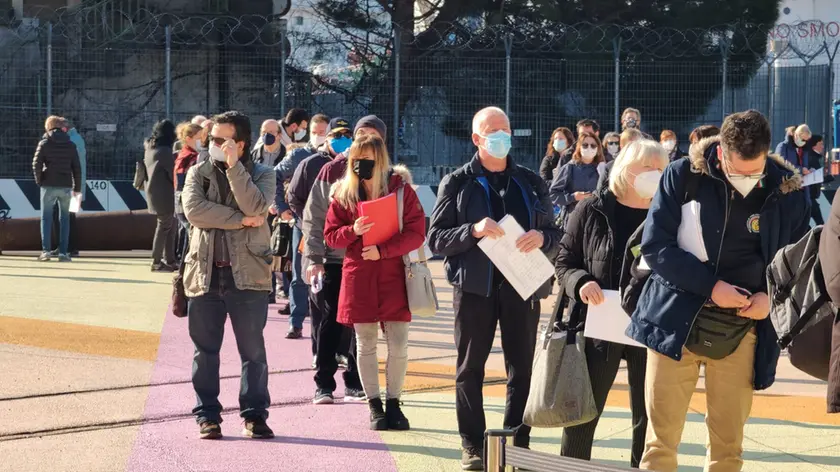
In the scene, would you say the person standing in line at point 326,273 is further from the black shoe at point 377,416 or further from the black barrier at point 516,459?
the black barrier at point 516,459

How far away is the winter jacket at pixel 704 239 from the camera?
203 inches

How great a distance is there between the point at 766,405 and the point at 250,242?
138 inches

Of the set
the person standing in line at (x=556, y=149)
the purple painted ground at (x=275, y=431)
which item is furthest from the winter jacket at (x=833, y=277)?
the person standing in line at (x=556, y=149)

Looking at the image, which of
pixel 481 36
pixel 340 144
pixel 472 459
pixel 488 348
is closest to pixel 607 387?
pixel 488 348

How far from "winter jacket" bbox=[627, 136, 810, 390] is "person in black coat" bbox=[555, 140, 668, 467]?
0.57m

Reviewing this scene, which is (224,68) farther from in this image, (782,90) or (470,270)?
(470,270)

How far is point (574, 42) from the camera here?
19750 mm

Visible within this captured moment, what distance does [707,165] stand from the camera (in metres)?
5.20

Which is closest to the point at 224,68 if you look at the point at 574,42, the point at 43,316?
the point at 574,42

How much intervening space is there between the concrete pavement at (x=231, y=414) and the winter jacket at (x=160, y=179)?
4.43 m

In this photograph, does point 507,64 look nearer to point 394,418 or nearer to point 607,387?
point 394,418

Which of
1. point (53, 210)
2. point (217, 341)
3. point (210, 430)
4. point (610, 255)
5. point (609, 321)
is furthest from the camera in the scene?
point (53, 210)

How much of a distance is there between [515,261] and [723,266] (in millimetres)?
1361

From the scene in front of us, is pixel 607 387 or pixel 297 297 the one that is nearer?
pixel 607 387
